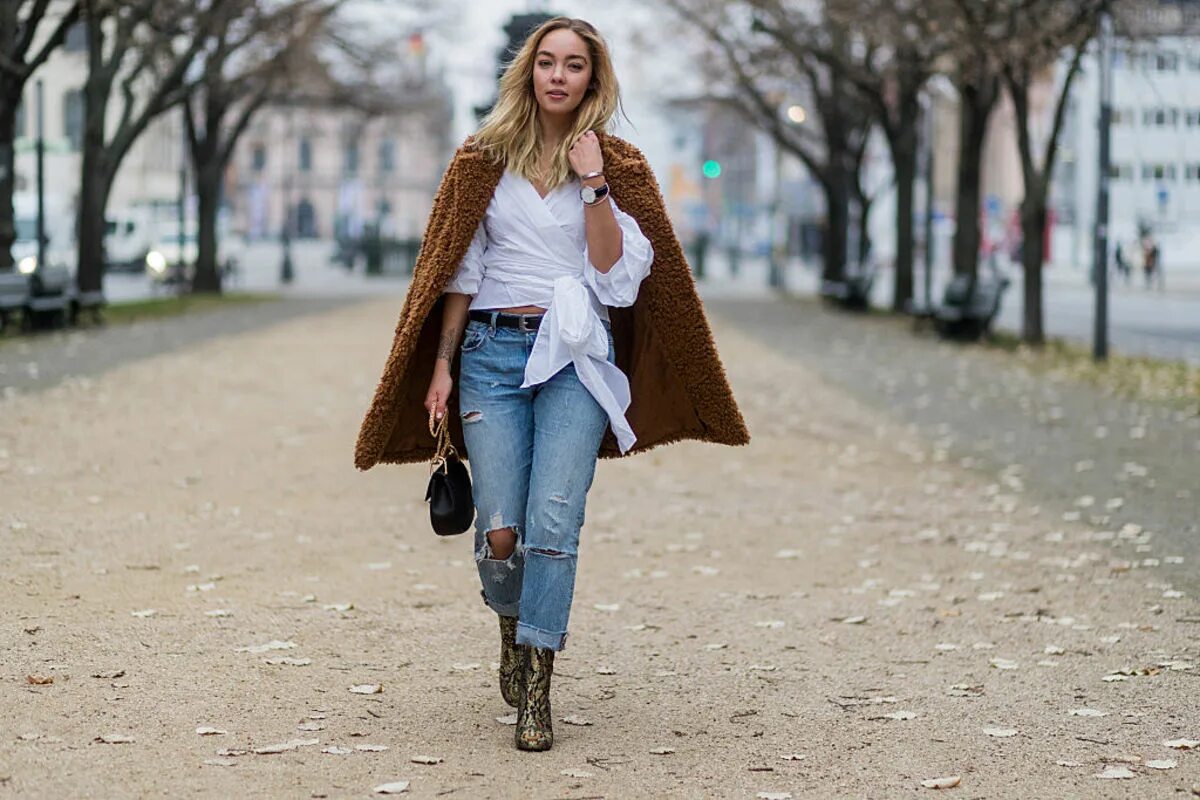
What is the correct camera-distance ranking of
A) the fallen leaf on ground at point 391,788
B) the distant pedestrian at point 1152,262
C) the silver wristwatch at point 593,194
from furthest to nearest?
the distant pedestrian at point 1152,262
the silver wristwatch at point 593,194
the fallen leaf on ground at point 391,788

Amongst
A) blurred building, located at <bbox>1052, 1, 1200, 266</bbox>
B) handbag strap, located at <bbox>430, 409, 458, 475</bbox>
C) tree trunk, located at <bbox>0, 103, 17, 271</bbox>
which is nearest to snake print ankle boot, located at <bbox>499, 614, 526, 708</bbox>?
handbag strap, located at <bbox>430, 409, 458, 475</bbox>

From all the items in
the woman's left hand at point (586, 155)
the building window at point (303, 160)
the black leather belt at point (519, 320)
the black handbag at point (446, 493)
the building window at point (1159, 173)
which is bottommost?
the black handbag at point (446, 493)

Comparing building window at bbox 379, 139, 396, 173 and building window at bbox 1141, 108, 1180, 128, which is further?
building window at bbox 379, 139, 396, 173

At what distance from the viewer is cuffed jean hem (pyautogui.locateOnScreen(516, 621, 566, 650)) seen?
17.6 feet

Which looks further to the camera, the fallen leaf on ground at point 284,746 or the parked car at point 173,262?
the parked car at point 173,262

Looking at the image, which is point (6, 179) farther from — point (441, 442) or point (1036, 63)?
point (441, 442)

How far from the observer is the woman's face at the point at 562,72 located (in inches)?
208

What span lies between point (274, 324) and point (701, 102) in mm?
19783

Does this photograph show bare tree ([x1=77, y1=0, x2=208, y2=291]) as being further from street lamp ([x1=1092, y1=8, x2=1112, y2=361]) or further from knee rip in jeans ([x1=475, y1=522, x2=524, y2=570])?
knee rip in jeans ([x1=475, y1=522, x2=524, y2=570])

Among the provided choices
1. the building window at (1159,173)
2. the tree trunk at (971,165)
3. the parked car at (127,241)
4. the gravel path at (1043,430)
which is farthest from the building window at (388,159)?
the building window at (1159,173)

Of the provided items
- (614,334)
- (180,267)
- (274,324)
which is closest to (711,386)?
(614,334)

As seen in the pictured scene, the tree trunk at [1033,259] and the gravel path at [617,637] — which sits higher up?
the tree trunk at [1033,259]

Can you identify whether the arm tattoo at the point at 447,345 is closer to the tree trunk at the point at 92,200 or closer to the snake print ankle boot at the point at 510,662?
the snake print ankle boot at the point at 510,662

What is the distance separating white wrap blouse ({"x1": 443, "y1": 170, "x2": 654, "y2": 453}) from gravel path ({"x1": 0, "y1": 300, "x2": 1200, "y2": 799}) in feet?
3.29
